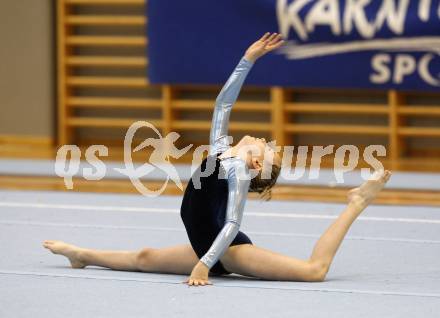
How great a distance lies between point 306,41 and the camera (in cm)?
822

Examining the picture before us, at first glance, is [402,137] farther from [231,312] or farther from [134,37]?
[231,312]

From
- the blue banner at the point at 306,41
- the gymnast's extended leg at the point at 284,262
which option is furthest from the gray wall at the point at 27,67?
the gymnast's extended leg at the point at 284,262

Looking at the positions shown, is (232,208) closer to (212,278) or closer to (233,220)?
(233,220)

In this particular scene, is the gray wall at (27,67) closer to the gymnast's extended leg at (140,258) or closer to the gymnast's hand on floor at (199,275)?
the gymnast's extended leg at (140,258)

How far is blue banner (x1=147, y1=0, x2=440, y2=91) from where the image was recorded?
312 inches

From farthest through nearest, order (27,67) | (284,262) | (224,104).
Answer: (27,67) → (224,104) → (284,262)

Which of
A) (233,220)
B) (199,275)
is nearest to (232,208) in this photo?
(233,220)

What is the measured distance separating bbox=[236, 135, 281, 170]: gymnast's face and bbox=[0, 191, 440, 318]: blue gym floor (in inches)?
17.2

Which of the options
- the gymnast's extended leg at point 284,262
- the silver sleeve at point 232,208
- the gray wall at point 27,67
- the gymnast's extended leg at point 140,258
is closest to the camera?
the silver sleeve at point 232,208

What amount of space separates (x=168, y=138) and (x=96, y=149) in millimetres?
627

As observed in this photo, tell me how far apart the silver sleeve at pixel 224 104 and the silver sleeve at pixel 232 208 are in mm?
158

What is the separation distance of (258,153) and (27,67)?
5.77 metres

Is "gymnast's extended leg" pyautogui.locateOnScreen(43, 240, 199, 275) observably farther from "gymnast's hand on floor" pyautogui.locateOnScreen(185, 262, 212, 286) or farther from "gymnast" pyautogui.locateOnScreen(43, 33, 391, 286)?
"gymnast's hand on floor" pyautogui.locateOnScreen(185, 262, 212, 286)

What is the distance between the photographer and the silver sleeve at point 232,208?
12.0ft
